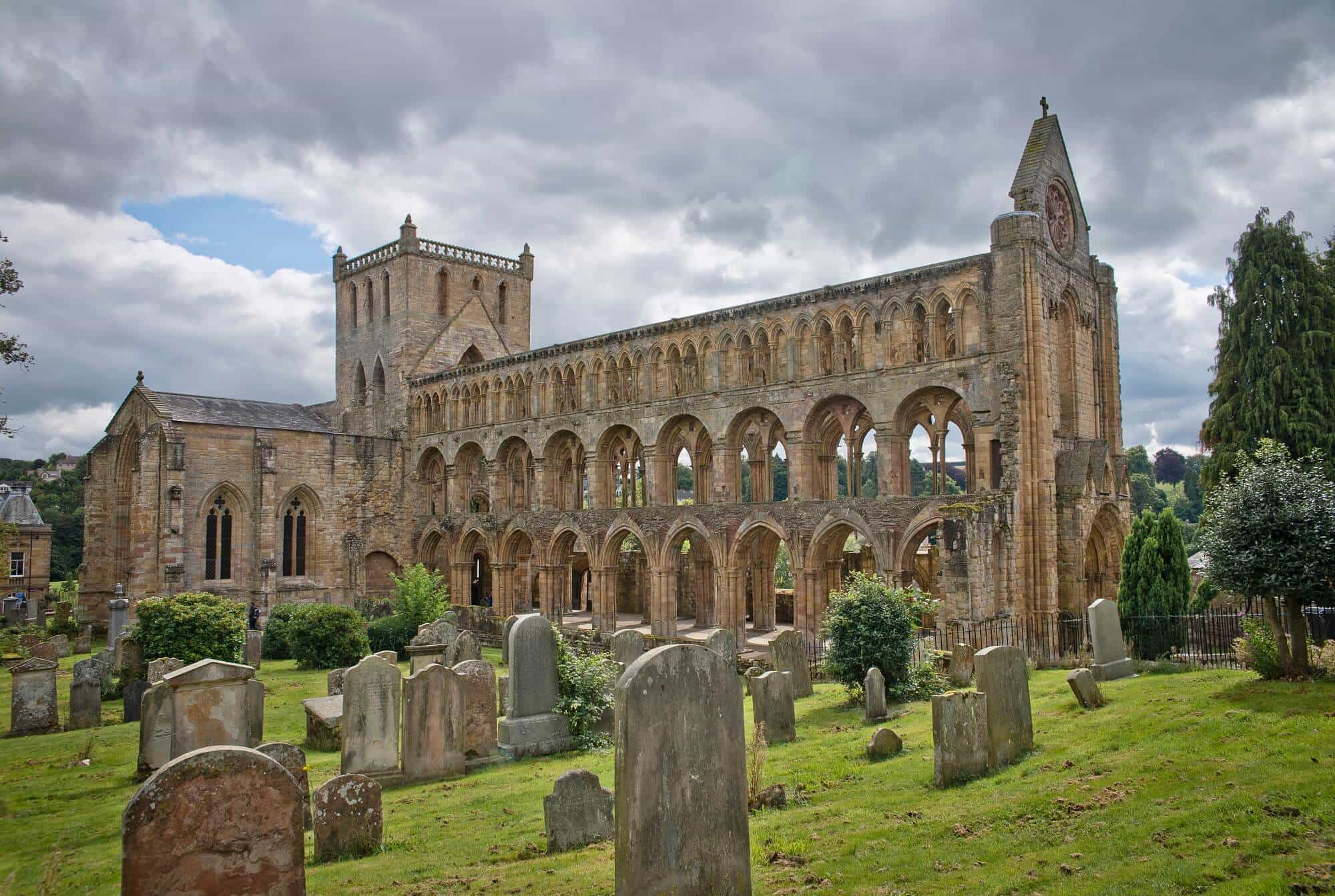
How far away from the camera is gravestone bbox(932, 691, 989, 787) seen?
10.1 meters

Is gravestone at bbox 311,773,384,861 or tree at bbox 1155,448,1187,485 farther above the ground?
tree at bbox 1155,448,1187,485

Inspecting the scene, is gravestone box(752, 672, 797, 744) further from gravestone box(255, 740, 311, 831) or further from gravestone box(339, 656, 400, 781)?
gravestone box(255, 740, 311, 831)

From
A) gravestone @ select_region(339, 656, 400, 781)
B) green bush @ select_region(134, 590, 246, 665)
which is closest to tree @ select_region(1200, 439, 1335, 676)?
gravestone @ select_region(339, 656, 400, 781)

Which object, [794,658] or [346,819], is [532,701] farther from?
[794,658]

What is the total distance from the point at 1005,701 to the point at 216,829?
29.2 ft

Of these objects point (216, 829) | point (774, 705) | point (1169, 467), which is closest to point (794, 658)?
point (774, 705)

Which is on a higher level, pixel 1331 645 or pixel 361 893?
pixel 1331 645

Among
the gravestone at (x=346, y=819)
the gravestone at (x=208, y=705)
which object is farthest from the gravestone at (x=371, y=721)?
the gravestone at (x=346, y=819)

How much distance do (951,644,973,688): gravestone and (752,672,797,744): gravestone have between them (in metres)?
5.03

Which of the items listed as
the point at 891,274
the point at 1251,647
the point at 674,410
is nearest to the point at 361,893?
the point at 1251,647

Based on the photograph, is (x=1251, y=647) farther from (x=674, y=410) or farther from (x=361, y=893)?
(x=674, y=410)

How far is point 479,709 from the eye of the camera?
Answer: 544 inches

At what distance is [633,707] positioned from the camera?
6426 mm

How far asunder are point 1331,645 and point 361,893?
13.3 m
